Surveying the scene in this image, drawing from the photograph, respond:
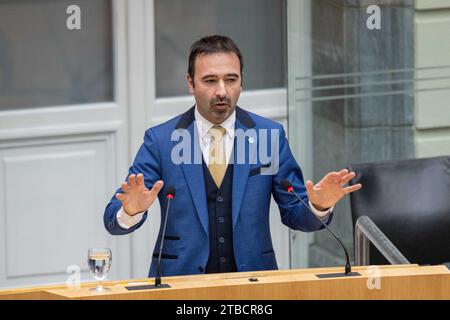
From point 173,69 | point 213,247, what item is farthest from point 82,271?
point 213,247

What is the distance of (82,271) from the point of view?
7.75 m

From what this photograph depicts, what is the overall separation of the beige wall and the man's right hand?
123 inches

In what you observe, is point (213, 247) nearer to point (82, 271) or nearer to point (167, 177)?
point (167, 177)

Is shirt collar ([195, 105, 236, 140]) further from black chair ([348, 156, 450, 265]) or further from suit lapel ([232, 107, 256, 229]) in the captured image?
black chair ([348, 156, 450, 265])

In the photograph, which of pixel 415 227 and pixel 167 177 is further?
pixel 415 227

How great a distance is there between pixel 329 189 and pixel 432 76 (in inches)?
116

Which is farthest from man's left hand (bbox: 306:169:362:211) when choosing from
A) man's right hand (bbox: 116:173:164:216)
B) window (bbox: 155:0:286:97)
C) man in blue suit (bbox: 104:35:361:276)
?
window (bbox: 155:0:286:97)

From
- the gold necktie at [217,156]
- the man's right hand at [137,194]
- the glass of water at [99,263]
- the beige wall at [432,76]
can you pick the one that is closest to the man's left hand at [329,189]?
the gold necktie at [217,156]

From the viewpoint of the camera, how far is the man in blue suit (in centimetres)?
552

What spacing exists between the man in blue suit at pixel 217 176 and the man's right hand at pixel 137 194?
8.0 inches

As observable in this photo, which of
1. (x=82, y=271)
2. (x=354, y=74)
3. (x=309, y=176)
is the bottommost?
(x=82, y=271)

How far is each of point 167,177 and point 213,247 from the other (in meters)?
0.33

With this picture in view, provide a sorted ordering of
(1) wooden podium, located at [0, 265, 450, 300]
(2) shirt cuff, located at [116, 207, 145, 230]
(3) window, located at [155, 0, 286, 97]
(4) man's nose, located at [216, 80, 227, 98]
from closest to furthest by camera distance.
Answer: (1) wooden podium, located at [0, 265, 450, 300], (2) shirt cuff, located at [116, 207, 145, 230], (4) man's nose, located at [216, 80, 227, 98], (3) window, located at [155, 0, 286, 97]
